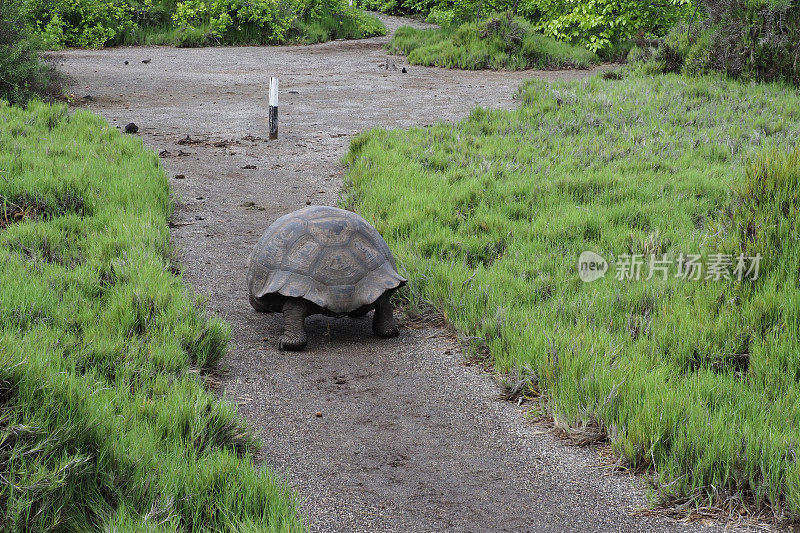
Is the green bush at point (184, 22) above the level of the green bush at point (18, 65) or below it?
above

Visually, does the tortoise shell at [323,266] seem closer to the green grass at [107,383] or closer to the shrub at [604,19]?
the green grass at [107,383]

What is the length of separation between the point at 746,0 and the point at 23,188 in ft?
45.0

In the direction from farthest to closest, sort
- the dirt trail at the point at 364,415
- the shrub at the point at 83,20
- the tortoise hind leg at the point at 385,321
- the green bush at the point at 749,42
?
the shrub at the point at 83,20 → the green bush at the point at 749,42 → the tortoise hind leg at the point at 385,321 → the dirt trail at the point at 364,415

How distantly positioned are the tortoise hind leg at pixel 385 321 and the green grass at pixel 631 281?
46cm

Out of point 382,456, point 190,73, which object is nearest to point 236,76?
point 190,73

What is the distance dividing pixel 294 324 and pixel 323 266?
477mm

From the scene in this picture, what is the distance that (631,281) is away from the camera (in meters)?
5.88

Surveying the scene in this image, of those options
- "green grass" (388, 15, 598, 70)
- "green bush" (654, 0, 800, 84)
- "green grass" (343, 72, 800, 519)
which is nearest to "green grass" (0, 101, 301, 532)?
"green grass" (343, 72, 800, 519)

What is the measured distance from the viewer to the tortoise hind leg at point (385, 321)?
18.3 feet

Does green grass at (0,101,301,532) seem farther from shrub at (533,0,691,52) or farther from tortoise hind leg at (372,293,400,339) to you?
shrub at (533,0,691,52)

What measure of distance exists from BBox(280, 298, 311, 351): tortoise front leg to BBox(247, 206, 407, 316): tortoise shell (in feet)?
0.30

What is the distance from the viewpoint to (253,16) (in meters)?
26.8

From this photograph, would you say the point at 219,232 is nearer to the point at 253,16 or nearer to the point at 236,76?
the point at 236,76

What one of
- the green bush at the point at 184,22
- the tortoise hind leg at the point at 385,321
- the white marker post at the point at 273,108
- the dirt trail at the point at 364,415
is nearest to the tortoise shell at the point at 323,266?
the tortoise hind leg at the point at 385,321
